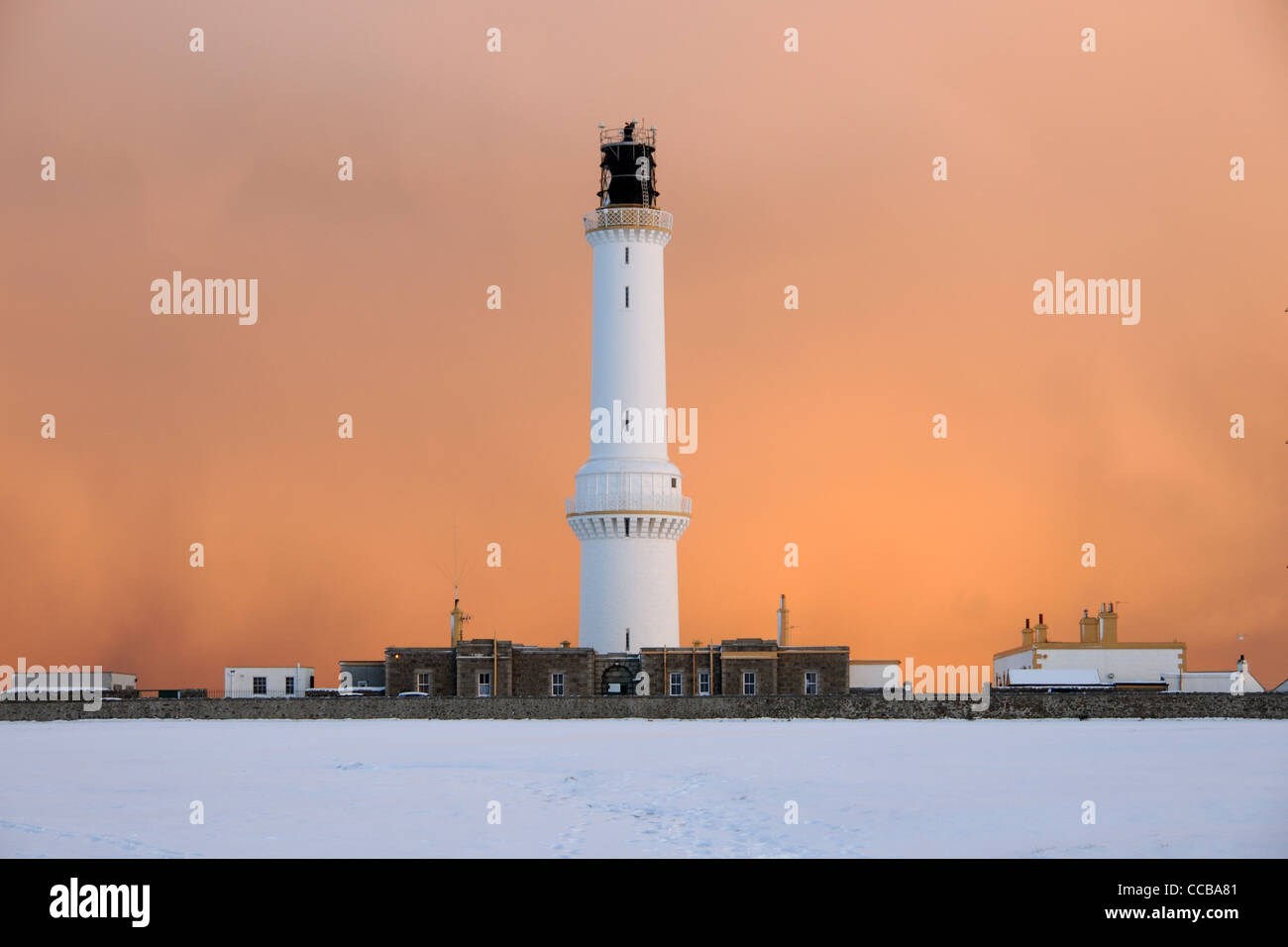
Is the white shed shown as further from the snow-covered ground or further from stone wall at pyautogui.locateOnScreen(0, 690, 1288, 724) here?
the snow-covered ground

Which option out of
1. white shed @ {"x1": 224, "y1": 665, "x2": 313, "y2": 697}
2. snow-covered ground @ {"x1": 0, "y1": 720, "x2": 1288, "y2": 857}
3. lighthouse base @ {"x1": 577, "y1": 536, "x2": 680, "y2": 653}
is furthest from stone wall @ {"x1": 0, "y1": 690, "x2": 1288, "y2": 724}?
snow-covered ground @ {"x1": 0, "y1": 720, "x2": 1288, "y2": 857}

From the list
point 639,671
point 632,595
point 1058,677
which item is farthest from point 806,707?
point 1058,677

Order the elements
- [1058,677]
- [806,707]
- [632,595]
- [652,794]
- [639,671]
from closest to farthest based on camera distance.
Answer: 1. [652,794]
2. [806,707]
3. [639,671]
4. [632,595]
5. [1058,677]

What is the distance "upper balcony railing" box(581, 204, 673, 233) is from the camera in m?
79.9

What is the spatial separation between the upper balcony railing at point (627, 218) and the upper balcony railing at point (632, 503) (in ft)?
40.6

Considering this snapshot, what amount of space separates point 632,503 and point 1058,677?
22.6 m

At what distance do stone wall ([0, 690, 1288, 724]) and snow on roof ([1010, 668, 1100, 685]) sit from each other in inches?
163

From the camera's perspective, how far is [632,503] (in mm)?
78438

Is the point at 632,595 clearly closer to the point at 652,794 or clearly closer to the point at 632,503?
the point at 632,503

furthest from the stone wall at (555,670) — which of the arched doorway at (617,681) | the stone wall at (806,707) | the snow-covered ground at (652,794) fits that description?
the snow-covered ground at (652,794)

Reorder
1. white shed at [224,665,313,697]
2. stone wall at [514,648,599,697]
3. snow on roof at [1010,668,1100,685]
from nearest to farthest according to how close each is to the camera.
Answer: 1. stone wall at [514,648,599,697]
2. snow on roof at [1010,668,1100,685]
3. white shed at [224,665,313,697]

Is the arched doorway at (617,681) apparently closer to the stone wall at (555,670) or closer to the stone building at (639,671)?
the stone building at (639,671)

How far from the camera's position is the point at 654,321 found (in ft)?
259

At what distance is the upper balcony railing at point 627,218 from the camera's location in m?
79.9
